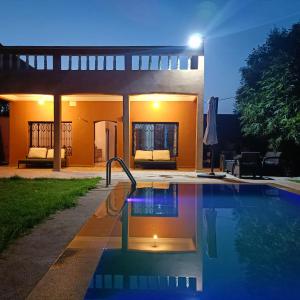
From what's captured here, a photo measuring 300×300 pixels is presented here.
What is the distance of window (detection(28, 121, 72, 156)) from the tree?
830 centimetres

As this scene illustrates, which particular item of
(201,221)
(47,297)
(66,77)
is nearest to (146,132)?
(66,77)

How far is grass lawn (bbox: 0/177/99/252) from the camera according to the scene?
14.9 feet

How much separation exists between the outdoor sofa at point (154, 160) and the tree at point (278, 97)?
361 centimetres

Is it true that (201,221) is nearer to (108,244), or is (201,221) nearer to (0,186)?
(108,244)

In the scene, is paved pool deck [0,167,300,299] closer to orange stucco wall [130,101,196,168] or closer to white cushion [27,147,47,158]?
white cushion [27,147,47,158]

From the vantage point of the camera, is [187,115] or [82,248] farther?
[187,115]

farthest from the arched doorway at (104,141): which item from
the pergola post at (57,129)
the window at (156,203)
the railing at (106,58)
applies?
the window at (156,203)

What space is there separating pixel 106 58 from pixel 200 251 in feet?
37.5

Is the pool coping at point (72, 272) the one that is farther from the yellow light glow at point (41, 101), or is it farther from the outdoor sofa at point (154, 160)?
the yellow light glow at point (41, 101)

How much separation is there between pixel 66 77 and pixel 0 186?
21.5 feet

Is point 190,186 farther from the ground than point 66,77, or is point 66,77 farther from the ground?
point 66,77

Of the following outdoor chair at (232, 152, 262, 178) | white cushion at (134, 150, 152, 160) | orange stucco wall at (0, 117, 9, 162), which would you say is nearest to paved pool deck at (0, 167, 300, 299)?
outdoor chair at (232, 152, 262, 178)

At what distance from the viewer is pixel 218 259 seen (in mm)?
3830

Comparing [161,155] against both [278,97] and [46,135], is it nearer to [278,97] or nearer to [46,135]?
[278,97]
